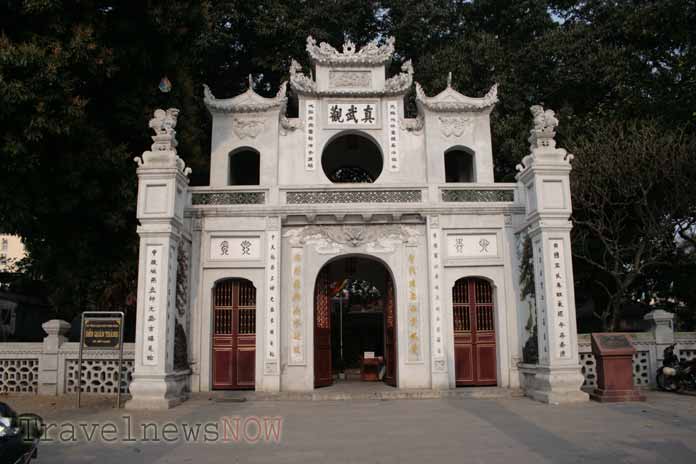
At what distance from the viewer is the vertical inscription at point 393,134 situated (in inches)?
548

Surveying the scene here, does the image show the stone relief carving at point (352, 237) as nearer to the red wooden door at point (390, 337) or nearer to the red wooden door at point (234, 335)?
the red wooden door at point (390, 337)

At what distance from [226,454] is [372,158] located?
1094cm

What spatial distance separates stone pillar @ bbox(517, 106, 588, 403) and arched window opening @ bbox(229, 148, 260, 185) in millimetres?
6851

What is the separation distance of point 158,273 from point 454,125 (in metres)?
7.51

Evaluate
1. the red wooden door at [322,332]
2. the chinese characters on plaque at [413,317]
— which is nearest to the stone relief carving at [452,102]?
the chinese characters on plaque at [413,317]

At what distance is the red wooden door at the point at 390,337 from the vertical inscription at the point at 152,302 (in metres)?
5.17

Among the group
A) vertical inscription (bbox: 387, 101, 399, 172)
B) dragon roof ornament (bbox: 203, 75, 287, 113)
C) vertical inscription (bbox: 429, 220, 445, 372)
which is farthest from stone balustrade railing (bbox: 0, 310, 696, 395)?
dragon roof ornament (bbox: 203, 75, 287, 113)

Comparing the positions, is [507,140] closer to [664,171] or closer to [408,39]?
[664,171]

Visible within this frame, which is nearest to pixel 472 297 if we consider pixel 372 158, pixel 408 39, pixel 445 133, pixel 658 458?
pixel 445 133

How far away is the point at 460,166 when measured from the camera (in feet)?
51.8

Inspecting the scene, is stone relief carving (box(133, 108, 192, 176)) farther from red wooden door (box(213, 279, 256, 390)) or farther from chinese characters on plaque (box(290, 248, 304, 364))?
chinese characters on plaque (box(290, 248, 304, 364))

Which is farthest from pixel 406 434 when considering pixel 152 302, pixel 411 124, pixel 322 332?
pixel 411 124

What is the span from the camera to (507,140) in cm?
1727

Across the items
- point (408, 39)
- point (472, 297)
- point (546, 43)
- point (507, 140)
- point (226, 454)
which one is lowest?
point (226, 454)
